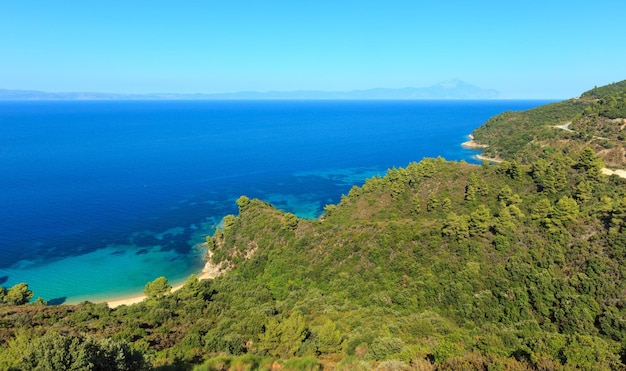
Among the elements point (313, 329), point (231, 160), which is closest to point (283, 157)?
point (231, 160)

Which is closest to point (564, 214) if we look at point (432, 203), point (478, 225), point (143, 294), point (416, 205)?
point (478, 225)

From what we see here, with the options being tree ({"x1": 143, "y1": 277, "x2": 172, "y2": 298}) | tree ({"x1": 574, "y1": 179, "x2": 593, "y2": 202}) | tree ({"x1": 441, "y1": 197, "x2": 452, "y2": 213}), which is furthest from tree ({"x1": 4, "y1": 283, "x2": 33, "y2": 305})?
tree ({"x1": 574, "y1": 179, "x2": 593, "y2": 202})

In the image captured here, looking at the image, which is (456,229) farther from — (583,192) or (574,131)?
(574,131)

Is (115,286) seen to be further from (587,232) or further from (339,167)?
(339,167)

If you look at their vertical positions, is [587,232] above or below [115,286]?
above

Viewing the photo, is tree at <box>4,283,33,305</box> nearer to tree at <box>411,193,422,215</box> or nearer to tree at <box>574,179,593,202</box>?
tree at <box>411,193,422,215</box>
